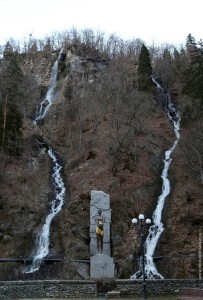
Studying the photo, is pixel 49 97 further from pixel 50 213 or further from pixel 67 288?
pixel 67 288

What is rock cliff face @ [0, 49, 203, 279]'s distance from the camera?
36.5m

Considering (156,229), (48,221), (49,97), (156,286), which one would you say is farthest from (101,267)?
(49,97)

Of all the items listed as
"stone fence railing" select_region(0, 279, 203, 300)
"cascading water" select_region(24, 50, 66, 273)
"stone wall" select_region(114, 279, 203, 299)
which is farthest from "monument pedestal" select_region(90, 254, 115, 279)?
"cascading water" select_region(24, 50, 66, 273)

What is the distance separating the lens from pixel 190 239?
36906mm

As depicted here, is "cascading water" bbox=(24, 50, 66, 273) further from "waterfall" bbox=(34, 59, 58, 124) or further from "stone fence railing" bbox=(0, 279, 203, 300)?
"stone fence railing" bbox=(0, 279, 203, 300)

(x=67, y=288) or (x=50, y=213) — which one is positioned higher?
(x=50, y=213)

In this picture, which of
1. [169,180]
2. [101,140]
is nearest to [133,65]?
[101,140]

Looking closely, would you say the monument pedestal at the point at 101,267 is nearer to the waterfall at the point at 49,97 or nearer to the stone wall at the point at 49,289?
the stone wall at the point at 49,289

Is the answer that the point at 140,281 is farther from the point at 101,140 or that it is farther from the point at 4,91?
the point at 4,91

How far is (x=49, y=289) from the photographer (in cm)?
2495

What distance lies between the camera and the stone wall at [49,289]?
24.7m

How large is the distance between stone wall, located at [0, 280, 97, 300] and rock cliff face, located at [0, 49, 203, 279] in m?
9.01

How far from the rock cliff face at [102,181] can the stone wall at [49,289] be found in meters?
9.01

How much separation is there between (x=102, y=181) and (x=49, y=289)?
1979 cm
